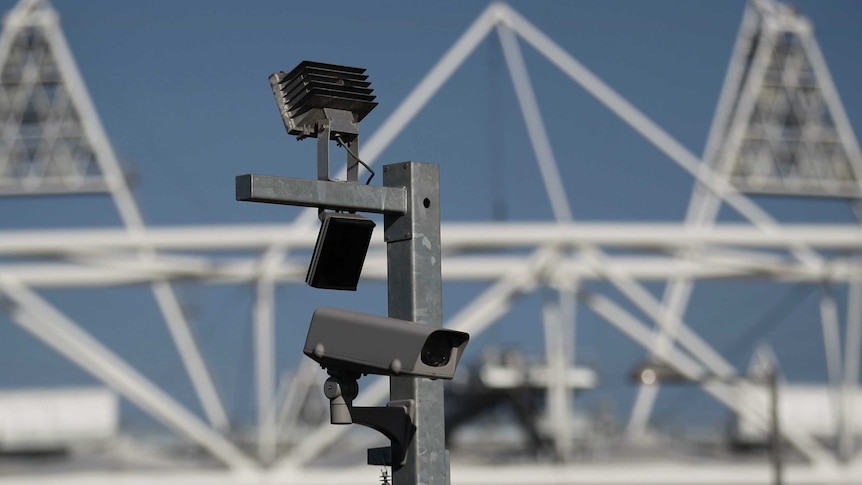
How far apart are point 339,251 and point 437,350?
71 cm

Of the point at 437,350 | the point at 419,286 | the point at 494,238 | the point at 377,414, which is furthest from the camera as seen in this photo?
the point at 494,238

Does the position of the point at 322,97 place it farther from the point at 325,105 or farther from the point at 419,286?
the point at 419,286

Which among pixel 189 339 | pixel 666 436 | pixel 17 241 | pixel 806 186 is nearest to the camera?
pixel 17 241

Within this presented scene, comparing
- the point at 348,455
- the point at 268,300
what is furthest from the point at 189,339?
the point at 348,455

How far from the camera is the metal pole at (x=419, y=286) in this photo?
5703mm

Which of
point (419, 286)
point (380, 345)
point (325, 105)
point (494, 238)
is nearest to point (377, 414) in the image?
point (380, 345)

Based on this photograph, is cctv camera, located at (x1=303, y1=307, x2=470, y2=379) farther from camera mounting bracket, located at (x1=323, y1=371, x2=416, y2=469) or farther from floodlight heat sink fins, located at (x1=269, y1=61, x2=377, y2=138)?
floodlight heat sink fins, located at (x1=269, y1=61, x2=377, y2=138)

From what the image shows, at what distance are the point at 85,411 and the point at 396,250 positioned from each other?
173ft

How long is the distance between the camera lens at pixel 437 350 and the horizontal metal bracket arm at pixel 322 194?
0.59m

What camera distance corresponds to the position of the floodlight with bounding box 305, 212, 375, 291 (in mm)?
5891

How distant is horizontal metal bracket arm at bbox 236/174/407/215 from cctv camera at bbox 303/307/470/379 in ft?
1.25

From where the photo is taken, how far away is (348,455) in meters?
54.3

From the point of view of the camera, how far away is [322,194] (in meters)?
5.74

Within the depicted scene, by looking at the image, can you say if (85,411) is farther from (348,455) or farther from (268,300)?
(268,300)
